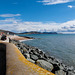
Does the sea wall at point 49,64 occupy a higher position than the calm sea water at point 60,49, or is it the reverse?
the sea wall at point 49,64

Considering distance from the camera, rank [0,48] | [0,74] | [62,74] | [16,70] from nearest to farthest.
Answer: [16,70], [0,74], [62,74], [0,48]

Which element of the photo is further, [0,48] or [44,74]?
[0,48]

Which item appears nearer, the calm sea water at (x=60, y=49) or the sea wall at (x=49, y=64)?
the sea wall at (x=49, y=64)

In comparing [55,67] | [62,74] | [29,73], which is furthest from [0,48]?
[29,73]

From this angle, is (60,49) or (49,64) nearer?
(49,64)

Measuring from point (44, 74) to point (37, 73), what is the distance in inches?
7.7

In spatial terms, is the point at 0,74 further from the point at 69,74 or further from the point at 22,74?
the point at 69,74

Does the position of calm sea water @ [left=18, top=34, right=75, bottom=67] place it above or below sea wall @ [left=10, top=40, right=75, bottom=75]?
below

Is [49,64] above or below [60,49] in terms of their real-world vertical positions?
above

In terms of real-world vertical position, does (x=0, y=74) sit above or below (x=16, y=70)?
below

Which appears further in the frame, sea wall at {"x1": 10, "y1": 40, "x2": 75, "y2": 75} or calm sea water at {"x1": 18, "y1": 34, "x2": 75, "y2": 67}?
calm sea water at {"x1": 18, "y1": 34, "x2": 75, "y2": 67}

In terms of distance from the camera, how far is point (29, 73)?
246 cm

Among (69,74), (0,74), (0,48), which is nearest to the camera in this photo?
(0,74)

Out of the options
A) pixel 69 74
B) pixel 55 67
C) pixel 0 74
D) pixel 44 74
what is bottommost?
pixel 69 74
